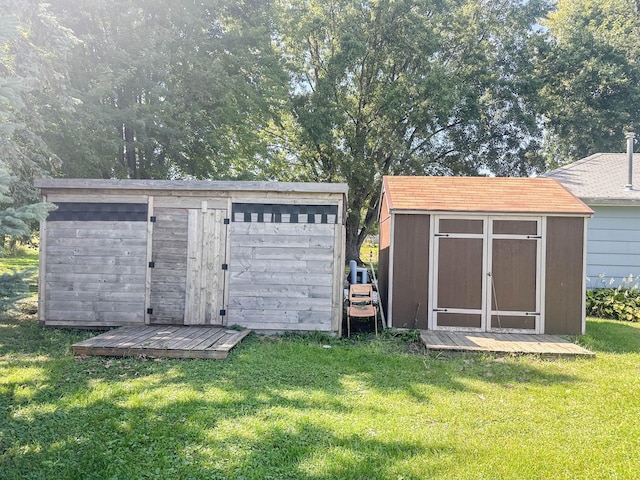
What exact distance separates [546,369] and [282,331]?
3798 mm

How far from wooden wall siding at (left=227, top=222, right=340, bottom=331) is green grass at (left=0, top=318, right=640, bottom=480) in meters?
1.04

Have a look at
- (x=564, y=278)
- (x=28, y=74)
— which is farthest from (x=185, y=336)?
(x=564, y=278)

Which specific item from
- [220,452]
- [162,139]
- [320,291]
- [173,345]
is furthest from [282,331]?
[162,139]

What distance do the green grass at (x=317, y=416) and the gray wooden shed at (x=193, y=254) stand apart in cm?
121

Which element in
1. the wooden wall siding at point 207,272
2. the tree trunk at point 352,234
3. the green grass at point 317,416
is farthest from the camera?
the tree trunk at point 352,234

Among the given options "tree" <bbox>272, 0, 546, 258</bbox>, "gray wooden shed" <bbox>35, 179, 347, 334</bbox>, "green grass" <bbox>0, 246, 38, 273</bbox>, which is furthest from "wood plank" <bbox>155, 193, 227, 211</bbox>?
"tree" <bbox>272, 0, 546, 258</bbox>

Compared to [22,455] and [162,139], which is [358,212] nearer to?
[162,139]

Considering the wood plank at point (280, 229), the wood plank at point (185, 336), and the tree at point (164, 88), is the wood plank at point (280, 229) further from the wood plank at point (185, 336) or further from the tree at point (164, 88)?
the tree at point (164, 88)

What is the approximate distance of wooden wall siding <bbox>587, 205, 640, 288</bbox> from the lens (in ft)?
30.3

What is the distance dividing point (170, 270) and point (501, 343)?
17.7 feet

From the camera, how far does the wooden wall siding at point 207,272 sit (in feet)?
22.0

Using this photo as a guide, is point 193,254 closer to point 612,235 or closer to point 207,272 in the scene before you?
point 207,272

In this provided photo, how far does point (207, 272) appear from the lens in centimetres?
672

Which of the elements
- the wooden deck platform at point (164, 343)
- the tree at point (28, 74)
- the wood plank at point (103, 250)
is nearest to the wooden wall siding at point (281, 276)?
the wooden deck platform at point (164, 343)
